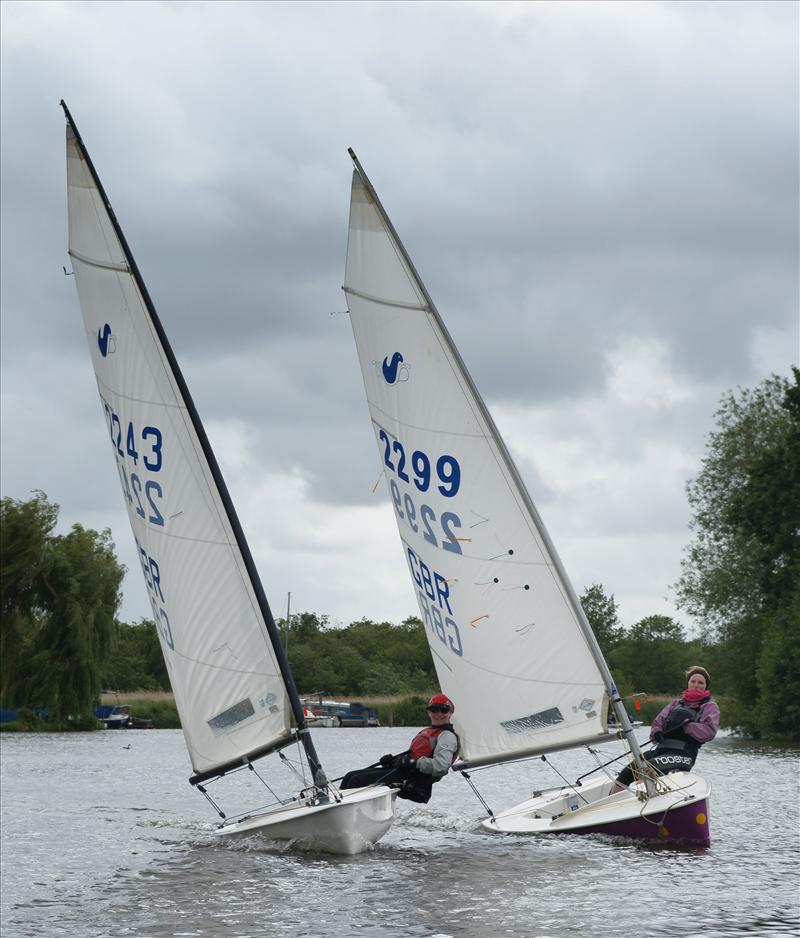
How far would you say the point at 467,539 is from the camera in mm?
15008

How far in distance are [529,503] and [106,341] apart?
5.02m

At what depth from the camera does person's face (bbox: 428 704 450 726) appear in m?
14.8

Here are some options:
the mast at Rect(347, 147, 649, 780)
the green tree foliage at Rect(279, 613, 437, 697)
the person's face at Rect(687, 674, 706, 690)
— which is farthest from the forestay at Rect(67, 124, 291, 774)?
the green tree foliage at Rect(279, 613, 437, 697)

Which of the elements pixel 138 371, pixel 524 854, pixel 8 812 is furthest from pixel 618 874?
pixel 8 812

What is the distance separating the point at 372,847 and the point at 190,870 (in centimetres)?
195

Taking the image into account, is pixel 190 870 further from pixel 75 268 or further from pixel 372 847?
pixel 75 268

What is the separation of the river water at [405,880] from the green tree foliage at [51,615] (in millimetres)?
23514

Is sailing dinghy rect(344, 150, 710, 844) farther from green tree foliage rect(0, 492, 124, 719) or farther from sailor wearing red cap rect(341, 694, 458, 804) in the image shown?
green tree foliage rect(0, 492, 124, 719)

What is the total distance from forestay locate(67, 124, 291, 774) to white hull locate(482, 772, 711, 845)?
2.96m

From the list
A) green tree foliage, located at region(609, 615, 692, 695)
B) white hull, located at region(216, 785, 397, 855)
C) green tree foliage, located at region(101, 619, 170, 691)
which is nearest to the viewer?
white hull, located at region(216, 785, 397, 855)

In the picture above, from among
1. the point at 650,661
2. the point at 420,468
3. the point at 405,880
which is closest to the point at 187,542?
the point at 420,468

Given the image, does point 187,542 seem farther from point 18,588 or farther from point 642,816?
point 18,588

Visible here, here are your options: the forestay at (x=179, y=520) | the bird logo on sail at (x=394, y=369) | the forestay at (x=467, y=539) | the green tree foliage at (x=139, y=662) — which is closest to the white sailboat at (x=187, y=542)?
the forestay at (x=179, y=520)

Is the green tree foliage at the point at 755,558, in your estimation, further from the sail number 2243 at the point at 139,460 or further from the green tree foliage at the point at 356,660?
the green tree foliage at the point at 356,660
